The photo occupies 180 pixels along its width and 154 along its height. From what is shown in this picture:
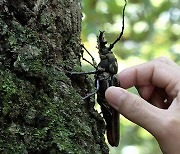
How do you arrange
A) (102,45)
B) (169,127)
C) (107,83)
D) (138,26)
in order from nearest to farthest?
(169,127)
(107,83)
(102,45)
(138,26)

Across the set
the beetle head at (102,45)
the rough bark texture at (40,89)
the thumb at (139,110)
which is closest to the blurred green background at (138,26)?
the beetle head at (102,45)

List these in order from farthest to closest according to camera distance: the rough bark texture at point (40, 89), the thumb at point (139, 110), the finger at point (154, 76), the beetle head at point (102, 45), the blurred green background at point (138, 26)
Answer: the blurred green background at point (138, 26) < the beetle head at point (102, 45) < the finger at point (154, 76) < the thumb at point (139, 110) < the rough bark texture at point (40, 89)

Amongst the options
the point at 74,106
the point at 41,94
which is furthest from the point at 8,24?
the point at 74,106

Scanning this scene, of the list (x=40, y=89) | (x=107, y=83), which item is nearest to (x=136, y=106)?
(x=40, y=89)

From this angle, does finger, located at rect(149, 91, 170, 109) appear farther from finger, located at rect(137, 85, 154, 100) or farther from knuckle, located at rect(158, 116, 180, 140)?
knuckle, located at rect(158, 116, 180, 140)

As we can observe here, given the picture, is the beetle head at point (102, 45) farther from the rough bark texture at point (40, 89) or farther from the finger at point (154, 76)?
the rough bark texture at point (40, 89)

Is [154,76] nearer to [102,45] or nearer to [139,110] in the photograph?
[102,45]

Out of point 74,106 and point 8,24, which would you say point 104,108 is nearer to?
point 74,106
